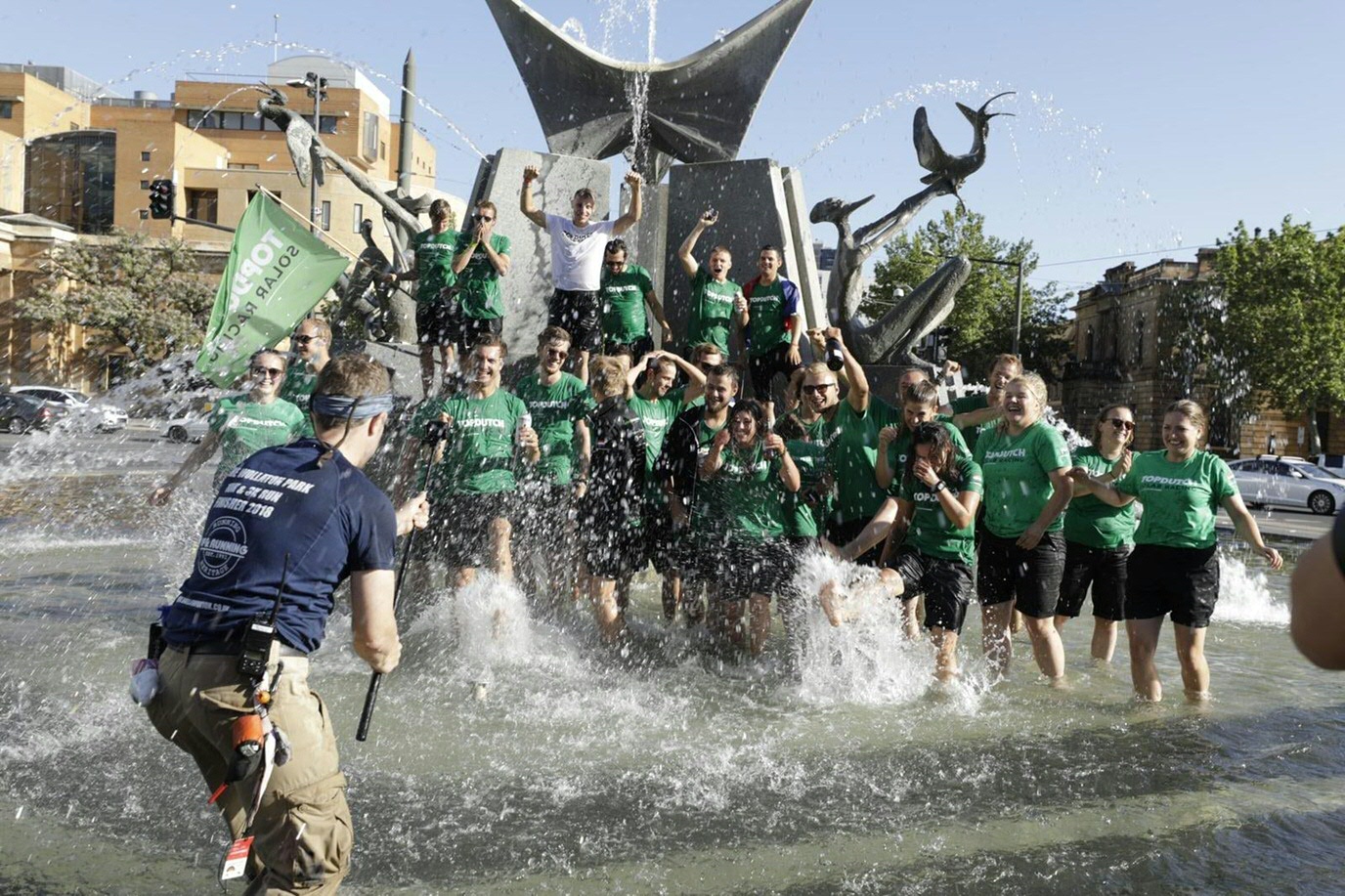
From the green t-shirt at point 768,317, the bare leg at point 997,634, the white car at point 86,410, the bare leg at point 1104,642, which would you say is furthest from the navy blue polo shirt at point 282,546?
the white car at point 86,410

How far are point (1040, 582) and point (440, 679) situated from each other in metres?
3.36

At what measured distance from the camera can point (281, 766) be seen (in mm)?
3172

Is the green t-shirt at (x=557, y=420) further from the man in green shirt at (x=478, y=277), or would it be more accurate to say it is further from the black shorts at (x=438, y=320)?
the black shorts at (x=438, y=320)

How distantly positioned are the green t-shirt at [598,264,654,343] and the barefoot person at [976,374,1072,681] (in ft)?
11.4

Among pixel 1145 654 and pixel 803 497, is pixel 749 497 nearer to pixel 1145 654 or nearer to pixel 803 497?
pixel 803 497

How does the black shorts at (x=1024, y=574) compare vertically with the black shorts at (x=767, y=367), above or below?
below

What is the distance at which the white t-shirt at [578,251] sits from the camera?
32.4 ft

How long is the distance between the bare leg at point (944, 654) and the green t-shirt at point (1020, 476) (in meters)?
0.72

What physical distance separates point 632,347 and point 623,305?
1.13ft

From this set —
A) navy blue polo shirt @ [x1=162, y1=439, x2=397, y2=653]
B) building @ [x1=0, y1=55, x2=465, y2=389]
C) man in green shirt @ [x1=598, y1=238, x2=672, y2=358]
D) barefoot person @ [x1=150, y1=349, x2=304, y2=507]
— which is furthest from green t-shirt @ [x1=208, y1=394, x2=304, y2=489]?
building @ [x1=0, y1=55, x2=465, y2=389]

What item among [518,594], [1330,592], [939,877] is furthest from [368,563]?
[518,594]

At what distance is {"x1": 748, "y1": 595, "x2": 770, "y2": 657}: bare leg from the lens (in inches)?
284

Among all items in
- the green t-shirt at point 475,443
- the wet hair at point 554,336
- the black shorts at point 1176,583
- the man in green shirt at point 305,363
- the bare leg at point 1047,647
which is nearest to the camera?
the black shorts at point 1176,583

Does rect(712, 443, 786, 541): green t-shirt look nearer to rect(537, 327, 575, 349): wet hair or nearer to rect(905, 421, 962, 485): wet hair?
rect(905, 421, 962, 485): wet hair
